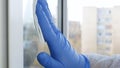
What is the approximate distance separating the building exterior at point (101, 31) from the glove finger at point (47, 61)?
1.50 ft

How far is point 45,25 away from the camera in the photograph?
748 millimetres

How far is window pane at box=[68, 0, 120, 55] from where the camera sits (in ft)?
3.96

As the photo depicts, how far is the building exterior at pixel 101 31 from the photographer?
121cm

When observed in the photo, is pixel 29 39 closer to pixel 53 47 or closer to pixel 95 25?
pixel 53 47

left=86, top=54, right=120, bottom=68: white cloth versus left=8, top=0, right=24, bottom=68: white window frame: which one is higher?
left=8, top=0, right=24, bottom=68: white window frame

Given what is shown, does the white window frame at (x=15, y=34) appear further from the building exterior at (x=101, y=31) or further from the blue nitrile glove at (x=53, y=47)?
the building exterior at (x=101, y=31)

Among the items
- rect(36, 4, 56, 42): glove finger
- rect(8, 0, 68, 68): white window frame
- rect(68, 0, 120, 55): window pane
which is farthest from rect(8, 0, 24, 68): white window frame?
rect(68, 0, 120, 55): window pane

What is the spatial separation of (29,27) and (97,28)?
1.85ft

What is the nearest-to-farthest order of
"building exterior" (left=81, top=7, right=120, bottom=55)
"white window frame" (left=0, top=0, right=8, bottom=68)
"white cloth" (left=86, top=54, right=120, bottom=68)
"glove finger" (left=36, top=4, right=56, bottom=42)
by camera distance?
"white window frame" (left=0, top=0, right=8, bottom=68) → "glove finger" (left=36, top=4, right=56, bottom=42) → "white cloth" (left=86, top=54, right=120, bottom=68) → "building exterior" (left=81, top=7, right=120, bottom=55)

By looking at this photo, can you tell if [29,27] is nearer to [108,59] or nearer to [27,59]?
[27,59]

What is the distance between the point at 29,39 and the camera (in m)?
0.83

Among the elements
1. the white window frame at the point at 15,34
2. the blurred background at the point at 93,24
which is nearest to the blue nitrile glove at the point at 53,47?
the white window frame at the point at 15,34

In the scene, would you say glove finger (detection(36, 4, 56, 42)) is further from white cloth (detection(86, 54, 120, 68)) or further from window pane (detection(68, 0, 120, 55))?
window pane (detection(68, 0, 120, 55))

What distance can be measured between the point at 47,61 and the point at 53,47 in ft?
0.21
